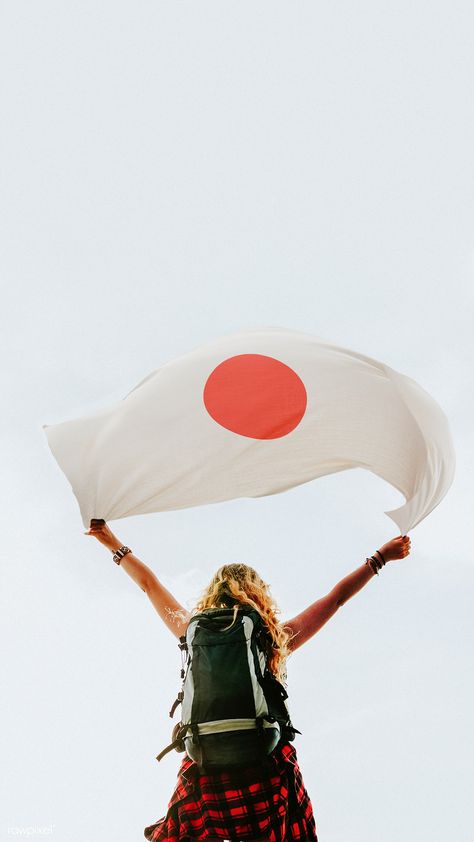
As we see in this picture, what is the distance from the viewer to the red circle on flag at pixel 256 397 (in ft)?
20.7

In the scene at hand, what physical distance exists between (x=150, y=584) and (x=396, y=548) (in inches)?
81.3

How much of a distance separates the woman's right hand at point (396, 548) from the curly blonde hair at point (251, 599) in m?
1.11

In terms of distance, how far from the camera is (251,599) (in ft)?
16.8

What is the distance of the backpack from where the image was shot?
14.0 feet

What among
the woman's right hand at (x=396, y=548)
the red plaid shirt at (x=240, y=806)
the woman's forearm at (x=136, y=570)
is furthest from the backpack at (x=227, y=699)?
the woman's right hand at (x=396, y=548)

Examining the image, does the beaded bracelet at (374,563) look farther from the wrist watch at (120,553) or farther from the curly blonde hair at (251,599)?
the wrist watch at (120,553)

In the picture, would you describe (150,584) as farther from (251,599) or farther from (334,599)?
(334,599)

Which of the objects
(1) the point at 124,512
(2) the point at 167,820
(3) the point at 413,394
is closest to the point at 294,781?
(2) the point at 167,820

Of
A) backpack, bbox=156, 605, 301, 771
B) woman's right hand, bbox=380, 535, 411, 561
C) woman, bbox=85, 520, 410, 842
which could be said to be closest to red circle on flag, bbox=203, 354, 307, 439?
woman's right hand, bbox=380, 535, 411, 561

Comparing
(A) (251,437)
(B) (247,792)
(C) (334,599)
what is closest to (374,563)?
(C) (334,599)

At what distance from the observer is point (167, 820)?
4484mm

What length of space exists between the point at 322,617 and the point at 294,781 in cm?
122

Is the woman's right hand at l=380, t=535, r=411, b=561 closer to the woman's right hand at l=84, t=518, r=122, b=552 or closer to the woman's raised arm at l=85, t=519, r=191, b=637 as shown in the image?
the woman's raised arm at l=85, t=519, r=191, b=637

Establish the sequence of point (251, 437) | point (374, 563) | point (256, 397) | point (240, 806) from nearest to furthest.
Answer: point (240, 806) < point (374, 563) < point (251, 437) < point (256, 397)
